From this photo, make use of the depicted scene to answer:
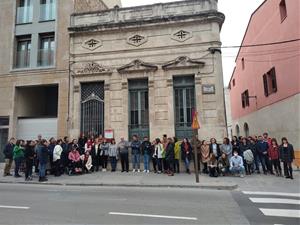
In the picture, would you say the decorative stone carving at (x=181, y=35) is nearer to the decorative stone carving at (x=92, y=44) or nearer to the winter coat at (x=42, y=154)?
the decorative stone carving at (x=92, y=44)

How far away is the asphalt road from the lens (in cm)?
538

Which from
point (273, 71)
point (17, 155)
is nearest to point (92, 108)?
point (17, 155)

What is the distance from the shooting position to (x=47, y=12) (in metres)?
16.5

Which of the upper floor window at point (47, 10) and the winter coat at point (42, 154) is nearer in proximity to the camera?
the winter coat at point (42, 154)

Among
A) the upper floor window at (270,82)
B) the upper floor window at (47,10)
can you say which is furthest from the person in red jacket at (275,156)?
the upper floor window at (47,10)

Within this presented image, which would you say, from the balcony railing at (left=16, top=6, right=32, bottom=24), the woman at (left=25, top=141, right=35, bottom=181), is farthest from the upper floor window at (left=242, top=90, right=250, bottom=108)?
the woman at (left=25, top=141, right=35, bottom=181)

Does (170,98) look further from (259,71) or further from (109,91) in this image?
(259,71)

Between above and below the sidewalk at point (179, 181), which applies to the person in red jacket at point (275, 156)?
above

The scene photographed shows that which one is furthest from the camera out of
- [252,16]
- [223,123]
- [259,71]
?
[252,16]

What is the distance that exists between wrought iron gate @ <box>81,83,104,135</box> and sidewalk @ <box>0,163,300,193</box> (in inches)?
136

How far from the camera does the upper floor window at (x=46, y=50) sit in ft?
52.2

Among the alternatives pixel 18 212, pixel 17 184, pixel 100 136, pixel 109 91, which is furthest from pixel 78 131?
pixel 18 212

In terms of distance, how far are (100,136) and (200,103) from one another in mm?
5570

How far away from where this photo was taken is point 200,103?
13.6 m
